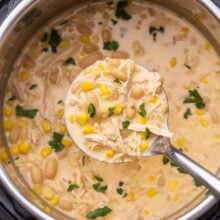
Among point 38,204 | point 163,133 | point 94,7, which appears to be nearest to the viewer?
point 163,133

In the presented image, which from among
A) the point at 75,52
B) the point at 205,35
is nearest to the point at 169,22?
the point at 205,35

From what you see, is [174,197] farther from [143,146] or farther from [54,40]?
[54,40]

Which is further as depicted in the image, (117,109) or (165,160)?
(165,160)

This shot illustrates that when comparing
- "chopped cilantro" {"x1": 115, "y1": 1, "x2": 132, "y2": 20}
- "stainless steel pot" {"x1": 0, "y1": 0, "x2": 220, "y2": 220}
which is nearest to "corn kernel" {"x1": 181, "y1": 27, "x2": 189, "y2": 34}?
"stainless steel pot" {"x1": 0, "y1": 0, "x2": 220, "y2": 220}

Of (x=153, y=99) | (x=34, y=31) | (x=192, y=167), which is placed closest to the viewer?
(x=192, y=167)

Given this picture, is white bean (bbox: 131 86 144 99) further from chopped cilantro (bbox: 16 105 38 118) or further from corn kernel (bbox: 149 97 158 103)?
chopped cilantro (bbox: 16 105 38 118)

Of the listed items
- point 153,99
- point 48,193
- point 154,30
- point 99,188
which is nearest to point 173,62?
point 154,30

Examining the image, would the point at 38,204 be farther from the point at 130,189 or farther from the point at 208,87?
the point at 208,87
